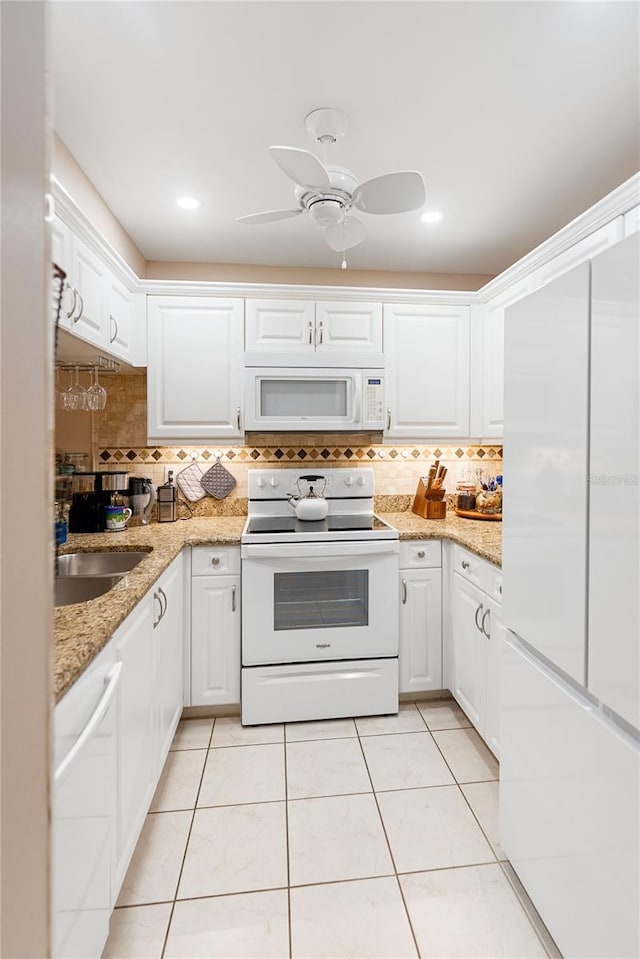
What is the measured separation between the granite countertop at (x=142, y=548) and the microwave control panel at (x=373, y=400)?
0.58 m

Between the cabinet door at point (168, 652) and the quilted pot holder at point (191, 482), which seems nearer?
the cabinet door at point (168, 652)

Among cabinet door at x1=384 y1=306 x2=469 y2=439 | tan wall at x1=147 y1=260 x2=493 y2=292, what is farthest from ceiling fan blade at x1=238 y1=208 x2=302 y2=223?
tan wall at x1=147 y1=260 x2=493 y2=292

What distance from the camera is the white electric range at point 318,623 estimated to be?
236 centimetres

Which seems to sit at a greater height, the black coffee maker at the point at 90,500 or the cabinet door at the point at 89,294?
the cabinet door at the point at 89,294

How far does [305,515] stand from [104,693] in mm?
1593

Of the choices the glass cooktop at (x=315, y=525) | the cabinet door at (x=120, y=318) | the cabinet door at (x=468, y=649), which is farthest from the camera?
the glass cooktop at (x=315, y=525)

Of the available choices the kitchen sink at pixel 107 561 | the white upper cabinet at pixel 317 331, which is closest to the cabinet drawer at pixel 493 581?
the white upper cabinet at pixel 317 331

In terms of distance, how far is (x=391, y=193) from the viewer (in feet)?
5.16

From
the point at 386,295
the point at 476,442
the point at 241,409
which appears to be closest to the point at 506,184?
the point at 386,295

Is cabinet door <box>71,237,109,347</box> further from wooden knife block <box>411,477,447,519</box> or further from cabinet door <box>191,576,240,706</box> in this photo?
wooden knife block <box>411,477,447,519</box>

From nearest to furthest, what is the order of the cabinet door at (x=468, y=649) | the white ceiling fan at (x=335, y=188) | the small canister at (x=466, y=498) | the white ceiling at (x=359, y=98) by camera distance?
the white ceiling at (x=359, y=98)
the white ceiling fan at (x=335, y=188)
the cabinet door at (x=468, y=649)
the small canister at (x=466, y=498)

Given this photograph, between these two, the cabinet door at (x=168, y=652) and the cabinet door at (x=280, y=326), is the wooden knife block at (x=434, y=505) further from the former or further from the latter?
the cabinet door at (x=168, y=652)

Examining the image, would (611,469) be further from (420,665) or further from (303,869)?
(420,665)

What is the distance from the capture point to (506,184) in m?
2.06
